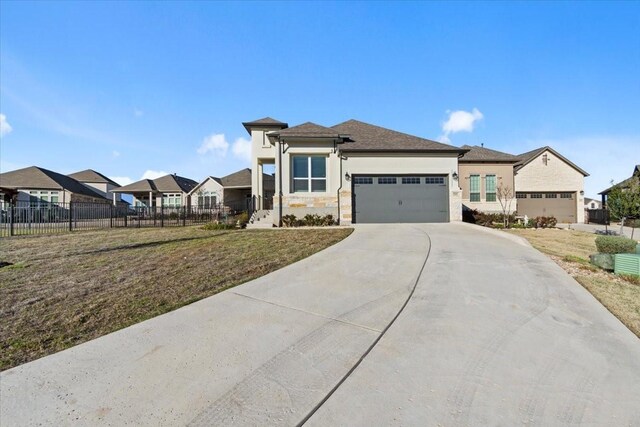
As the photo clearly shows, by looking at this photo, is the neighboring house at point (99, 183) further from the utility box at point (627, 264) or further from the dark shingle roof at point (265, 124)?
the utility box at point (627, 264)

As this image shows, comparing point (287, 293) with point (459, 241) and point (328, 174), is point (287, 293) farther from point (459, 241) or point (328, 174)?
point (328, 174)

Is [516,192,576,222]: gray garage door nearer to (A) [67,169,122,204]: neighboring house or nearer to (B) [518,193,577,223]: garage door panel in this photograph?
(B) [518,193,577,223]: garage door panel

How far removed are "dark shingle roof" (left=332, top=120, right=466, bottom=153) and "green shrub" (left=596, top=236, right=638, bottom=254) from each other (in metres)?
9.46

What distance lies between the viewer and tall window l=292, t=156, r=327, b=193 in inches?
620

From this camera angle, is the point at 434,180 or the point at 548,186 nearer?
the point at 434,180

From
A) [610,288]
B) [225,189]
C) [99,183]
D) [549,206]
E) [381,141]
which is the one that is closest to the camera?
[610,288]

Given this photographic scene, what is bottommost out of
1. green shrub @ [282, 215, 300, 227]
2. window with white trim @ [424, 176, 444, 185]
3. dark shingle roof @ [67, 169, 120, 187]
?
green shrub @ [282, 215, 300, 227]

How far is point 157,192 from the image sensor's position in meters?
34.9

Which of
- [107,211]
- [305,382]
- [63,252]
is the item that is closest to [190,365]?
[305,382]

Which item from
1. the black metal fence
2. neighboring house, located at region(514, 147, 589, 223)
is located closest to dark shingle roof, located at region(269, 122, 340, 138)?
the black metal fence

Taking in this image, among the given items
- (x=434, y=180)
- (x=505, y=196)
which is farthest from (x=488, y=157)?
(x=434, y=180)

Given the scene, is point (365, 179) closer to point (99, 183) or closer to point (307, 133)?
point (307, 133)

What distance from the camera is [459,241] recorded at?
31.3 feet

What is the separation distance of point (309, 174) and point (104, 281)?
11615 millimetres
